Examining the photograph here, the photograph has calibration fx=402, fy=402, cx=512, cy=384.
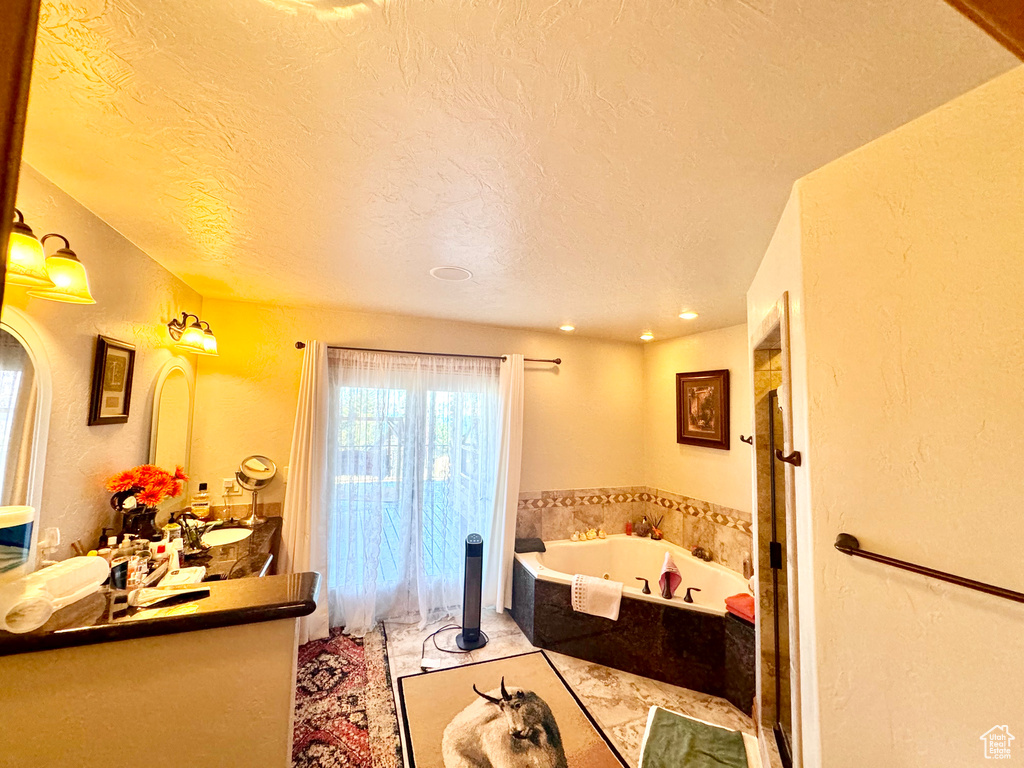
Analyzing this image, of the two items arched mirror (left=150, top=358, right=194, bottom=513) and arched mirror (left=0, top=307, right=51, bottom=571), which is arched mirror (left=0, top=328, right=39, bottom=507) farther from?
arched mirror (left=150, top=358, right=194, bottom=513)

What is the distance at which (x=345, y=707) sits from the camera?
7.07 ft

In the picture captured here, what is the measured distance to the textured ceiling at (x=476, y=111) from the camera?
2.54 ft

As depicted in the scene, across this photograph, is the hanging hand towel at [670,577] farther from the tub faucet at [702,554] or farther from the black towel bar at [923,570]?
the black towel bar at [923,570]

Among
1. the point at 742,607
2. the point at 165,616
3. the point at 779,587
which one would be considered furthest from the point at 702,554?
the point at 165,616

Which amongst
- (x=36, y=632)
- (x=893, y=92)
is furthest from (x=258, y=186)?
(x=893, y=92)

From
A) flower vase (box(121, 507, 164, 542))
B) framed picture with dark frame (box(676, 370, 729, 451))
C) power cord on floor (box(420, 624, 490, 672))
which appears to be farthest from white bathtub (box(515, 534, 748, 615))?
flower vase (box(121, 507, 164, 542))

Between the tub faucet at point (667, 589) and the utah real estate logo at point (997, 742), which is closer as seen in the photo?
the utah real estate logo at point (997, 742)

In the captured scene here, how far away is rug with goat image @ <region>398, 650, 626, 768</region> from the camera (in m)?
1.87

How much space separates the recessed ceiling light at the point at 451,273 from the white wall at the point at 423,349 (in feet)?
3.51

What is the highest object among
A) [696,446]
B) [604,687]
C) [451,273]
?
[451,273]

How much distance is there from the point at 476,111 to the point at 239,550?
2.27 m

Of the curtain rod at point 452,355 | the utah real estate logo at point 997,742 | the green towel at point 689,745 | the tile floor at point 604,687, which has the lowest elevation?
the tile floor at point 604,687

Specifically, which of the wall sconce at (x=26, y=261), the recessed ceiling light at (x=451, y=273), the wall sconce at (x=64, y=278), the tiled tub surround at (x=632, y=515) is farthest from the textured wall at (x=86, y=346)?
the tiled tub surround at (x=632, y=515)

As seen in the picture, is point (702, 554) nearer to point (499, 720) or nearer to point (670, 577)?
point (670, 577)
